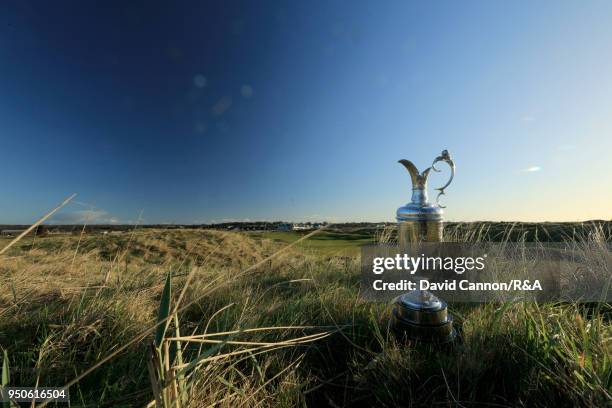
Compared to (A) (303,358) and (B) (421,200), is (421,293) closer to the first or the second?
(B) (421,200)

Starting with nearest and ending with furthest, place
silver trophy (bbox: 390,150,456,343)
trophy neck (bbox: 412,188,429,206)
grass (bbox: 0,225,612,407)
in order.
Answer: grass (bbox: 0,225,612,407), silver trophy (bbox: 390,150,456,343), trophy neck (bbox: 412,188,429,206)

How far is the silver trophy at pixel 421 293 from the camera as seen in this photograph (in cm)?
173

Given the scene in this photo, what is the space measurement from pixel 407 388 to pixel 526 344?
0.76 m

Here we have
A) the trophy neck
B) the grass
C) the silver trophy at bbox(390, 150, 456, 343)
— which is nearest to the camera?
the grass

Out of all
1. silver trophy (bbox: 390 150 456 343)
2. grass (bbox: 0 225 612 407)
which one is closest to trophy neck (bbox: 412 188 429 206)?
silver trophy (bbox: 390 150 456 343)

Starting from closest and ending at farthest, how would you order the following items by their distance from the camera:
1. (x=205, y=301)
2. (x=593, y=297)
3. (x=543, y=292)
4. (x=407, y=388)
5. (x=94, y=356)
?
(x=407, y=388)
(x=94, y=356)
(x=205, y=301)
(x=593, y=297)
(x=543, y=292)

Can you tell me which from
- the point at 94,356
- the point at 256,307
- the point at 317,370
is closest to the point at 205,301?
the point at 256,307

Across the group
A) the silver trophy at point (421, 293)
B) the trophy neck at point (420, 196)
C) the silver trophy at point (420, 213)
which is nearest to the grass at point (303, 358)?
the silver trophy at point (421, 293)

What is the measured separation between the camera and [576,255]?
13.1 feet

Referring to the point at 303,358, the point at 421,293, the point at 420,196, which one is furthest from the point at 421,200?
the point at 303,358

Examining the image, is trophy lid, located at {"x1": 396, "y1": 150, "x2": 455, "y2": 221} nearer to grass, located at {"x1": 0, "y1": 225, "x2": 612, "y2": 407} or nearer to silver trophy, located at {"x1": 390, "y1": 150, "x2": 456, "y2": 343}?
silver trophy, located at {"x1": 390, "y1": 150, "x2": 456, "y2": 343}

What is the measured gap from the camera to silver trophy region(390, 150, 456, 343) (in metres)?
1.73

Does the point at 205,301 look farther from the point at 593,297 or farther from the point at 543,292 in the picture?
the point at 593,297

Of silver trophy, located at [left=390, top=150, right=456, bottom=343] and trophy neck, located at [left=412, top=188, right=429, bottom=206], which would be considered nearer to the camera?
silver trophy, located at [left=390, top=150, right=456, bottom=343]
